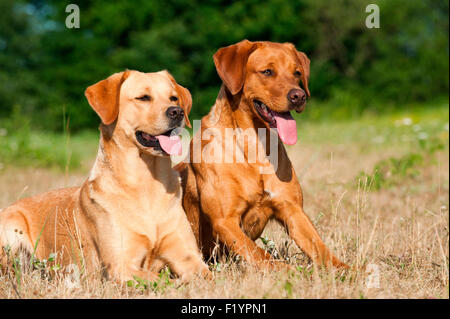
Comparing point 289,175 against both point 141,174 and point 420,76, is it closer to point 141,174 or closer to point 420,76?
point 141,174

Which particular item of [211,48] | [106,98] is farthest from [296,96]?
[211,48]

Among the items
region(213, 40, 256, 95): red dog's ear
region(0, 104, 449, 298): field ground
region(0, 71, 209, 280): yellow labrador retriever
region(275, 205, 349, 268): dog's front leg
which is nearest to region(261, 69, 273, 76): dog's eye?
region(213, 40, 256, 95): red dog's ear

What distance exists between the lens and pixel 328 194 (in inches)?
258

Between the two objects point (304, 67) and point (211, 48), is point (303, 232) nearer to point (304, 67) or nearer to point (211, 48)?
point (304, 67)

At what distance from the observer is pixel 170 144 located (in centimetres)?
385

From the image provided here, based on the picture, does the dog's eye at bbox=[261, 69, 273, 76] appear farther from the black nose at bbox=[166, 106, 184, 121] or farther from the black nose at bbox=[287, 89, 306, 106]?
the black nose at bbox=[166, 106, 184, 121]

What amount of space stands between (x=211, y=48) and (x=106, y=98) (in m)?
22.7

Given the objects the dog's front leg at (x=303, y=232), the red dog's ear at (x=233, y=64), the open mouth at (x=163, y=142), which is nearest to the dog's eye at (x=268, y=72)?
the red dog's ear at (x=233, y=64)

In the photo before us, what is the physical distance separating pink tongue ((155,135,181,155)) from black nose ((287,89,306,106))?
911 millimetres

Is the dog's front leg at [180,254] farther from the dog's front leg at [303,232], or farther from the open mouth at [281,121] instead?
the open mouth at [281,121]

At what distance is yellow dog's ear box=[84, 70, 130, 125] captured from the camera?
3.84 metres

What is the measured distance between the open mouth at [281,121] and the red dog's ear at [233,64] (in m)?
0.21
